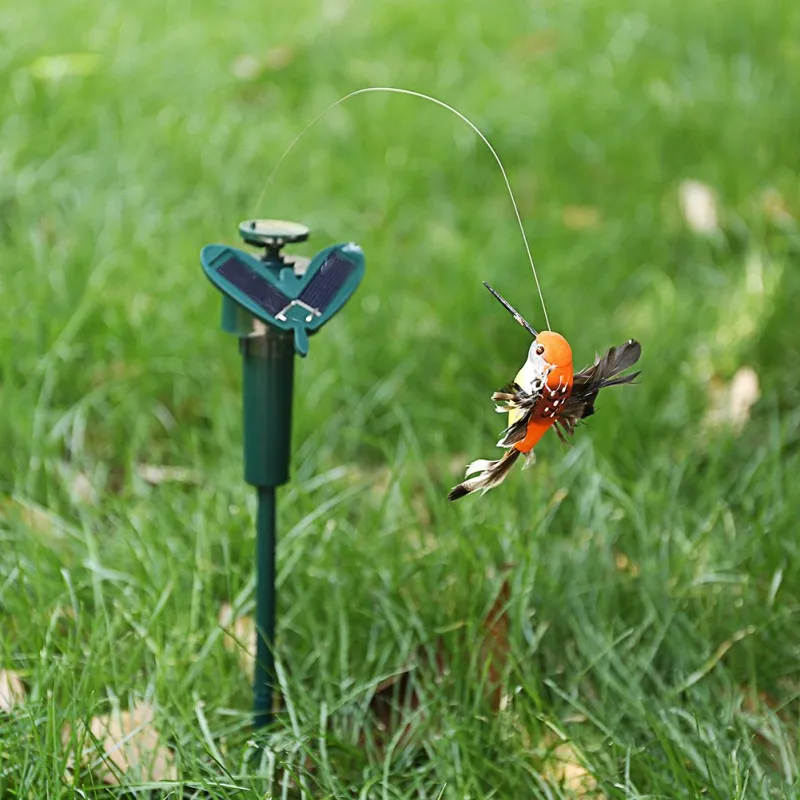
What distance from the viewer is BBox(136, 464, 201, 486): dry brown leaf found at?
2031mm

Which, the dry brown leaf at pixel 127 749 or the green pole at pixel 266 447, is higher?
the green pole at pixel 266 447

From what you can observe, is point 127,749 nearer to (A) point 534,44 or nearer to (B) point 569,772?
(B) point 569,772

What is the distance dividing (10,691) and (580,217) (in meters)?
2.02

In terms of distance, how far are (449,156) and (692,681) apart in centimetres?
191

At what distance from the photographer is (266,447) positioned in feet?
4.83

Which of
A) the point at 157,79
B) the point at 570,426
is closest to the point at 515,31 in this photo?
the point at 157,79

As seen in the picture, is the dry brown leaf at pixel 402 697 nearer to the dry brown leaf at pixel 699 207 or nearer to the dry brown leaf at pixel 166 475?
the dry brown leaf at pixel 166 475

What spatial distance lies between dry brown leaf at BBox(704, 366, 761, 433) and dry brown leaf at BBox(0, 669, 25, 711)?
1.39 metres

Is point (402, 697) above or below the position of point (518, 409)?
below

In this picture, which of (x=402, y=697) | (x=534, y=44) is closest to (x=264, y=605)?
(x=402, y=697)

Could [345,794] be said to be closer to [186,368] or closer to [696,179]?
[186,368]

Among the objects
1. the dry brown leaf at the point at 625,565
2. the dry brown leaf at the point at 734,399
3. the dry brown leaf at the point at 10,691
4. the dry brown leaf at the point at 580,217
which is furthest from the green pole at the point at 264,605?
the dry brown leaf at the point at 580,217

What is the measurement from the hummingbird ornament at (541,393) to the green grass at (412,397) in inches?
21.2

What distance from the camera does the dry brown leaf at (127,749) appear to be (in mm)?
1406
